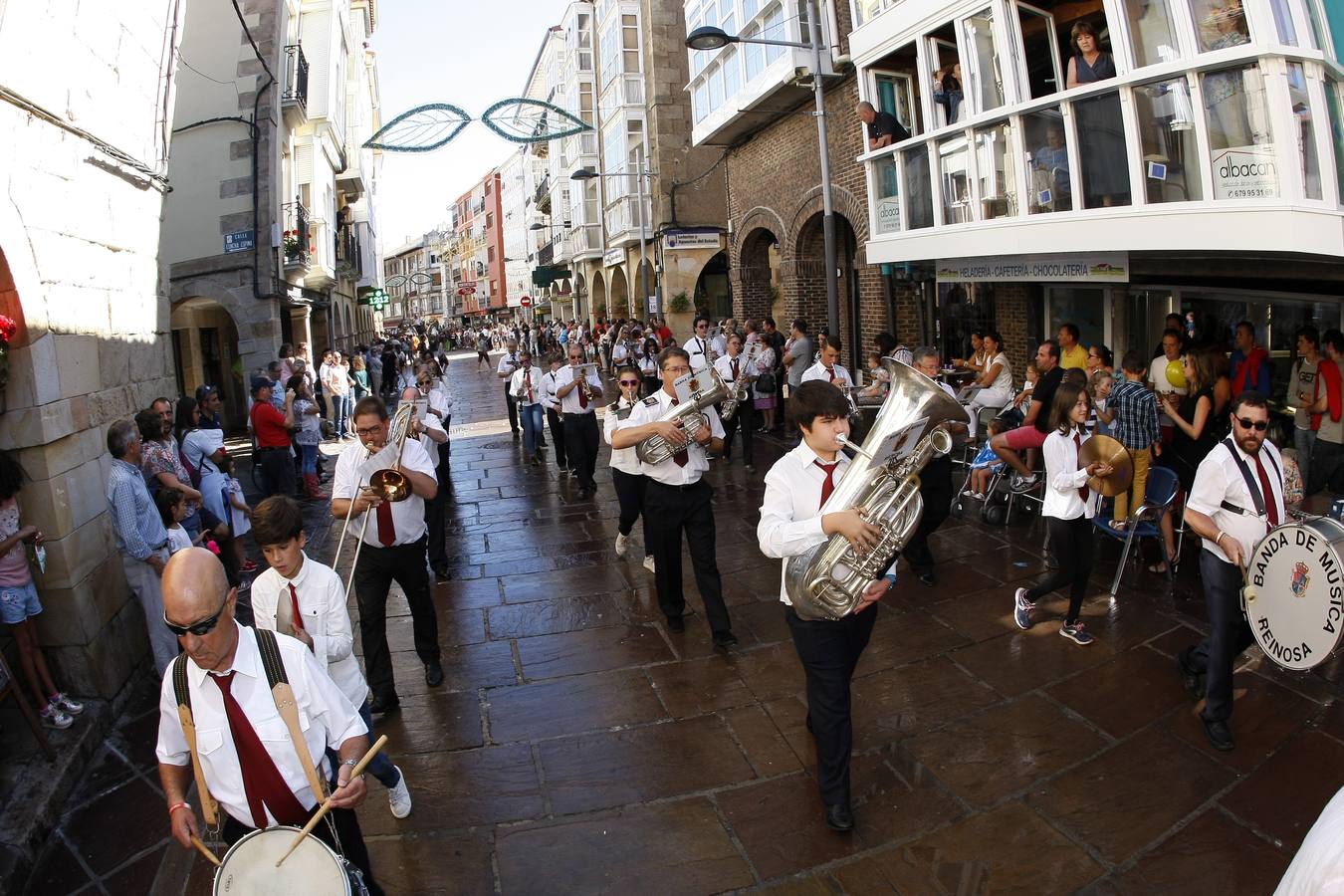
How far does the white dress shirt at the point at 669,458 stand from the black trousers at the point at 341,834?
3097mm

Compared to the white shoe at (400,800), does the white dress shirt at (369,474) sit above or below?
above

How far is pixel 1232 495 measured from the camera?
4.20 m

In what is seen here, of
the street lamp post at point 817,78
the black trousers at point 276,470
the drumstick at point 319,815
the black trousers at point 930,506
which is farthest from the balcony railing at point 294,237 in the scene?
the drumstick at point 319,815

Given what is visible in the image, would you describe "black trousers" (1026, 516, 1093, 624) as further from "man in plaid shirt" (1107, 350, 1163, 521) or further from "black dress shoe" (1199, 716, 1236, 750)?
"black dress shoe" (1199, 716, 1236, 750)

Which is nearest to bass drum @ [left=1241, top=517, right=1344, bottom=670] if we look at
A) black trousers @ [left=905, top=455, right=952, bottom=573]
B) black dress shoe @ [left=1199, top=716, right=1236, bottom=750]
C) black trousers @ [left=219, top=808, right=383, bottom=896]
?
black dress shoe @ [left=1199, top=716, right=1236, bottom=750]

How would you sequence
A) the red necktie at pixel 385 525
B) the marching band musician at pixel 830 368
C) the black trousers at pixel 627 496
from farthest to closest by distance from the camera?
the marching band musician at pixel 830 368 → the black trousers at pixel 627 496 → the red necktie at pixel 385 525

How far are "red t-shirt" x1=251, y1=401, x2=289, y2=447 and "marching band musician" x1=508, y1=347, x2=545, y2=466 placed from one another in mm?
3398

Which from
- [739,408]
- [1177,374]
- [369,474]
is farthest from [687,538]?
[739,408]

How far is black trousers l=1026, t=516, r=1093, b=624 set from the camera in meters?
5.38

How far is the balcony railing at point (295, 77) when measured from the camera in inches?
687

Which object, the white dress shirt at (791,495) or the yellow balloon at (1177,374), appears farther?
the yellow balloon at (1177,374)

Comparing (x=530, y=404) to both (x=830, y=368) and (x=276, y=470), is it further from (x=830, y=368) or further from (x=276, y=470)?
(x=830, y=368)

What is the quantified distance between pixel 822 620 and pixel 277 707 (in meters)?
2.08

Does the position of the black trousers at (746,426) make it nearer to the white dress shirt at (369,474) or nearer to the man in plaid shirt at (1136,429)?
the man in plaid shirt at (1136,429)
